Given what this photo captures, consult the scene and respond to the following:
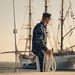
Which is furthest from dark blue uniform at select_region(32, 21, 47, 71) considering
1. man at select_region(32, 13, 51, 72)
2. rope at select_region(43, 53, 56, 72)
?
rope at select_region(43, 53, 56, 72)

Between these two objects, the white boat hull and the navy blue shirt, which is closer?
the navy blue shirt

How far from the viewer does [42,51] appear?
10.6 m

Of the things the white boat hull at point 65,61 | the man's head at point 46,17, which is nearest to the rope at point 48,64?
the man's head at point 46,17

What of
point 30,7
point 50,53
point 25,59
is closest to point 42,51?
point 50,53

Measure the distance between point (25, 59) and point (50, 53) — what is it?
87.4m

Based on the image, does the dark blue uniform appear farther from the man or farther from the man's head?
the man's head

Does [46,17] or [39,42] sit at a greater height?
[46,17]

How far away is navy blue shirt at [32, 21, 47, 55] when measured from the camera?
10570 mm

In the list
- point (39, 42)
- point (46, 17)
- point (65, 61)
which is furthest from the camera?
point (65, 61)

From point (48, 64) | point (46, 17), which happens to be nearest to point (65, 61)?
point (48, 64)

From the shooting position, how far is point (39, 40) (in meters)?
10.6

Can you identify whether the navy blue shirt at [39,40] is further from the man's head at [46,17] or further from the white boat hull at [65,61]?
the white boat hull at [65,61]

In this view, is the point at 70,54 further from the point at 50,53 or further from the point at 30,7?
the point at 50,53

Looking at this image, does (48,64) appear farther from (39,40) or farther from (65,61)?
(65,61)
